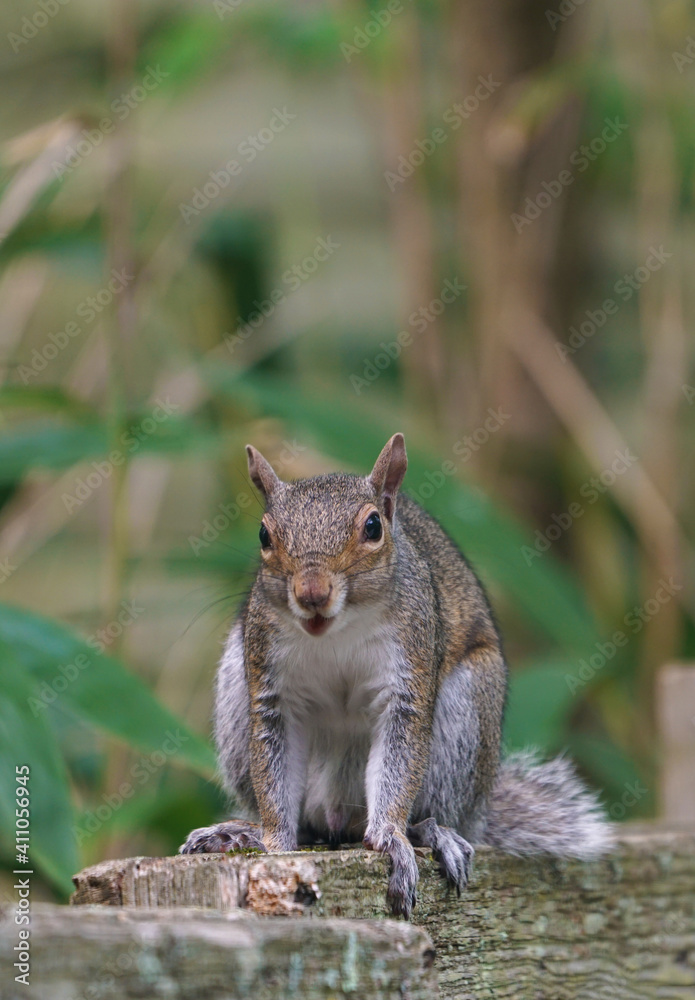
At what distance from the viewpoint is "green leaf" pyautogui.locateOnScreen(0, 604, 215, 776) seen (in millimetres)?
2145

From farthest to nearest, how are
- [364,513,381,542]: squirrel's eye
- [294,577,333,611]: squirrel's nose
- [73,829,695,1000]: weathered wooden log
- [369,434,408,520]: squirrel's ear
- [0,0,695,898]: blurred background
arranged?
[0,0,695,898]: blurred background, [369,434,408,520]: squirrel's ear, [364,513,381,542]: squirrel's eye, [294,577,333,611]: squirrel's nose, [73,829,695,1000]: weathered wooden log

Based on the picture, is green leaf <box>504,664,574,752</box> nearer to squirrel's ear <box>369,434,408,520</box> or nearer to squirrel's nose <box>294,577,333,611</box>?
squirrel's ear <box>369,434,408,520</box>

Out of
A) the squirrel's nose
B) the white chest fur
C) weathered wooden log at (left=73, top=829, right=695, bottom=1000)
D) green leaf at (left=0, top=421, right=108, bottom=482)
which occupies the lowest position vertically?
weathered wooden log at (left=73, top=829, right=695, bottom=1000)

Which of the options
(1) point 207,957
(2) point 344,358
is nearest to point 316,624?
(1) point 207,957

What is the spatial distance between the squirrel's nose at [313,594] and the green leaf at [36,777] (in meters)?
0.51

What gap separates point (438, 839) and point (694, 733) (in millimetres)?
971

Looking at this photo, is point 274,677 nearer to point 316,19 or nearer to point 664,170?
point 316,19

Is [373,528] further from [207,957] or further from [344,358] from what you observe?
[344,358]

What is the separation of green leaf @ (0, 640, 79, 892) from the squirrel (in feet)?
0.62

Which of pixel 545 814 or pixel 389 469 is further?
pixel 545 814

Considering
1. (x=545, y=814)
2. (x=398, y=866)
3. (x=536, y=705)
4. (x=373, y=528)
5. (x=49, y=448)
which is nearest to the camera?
(x=398, y=866)

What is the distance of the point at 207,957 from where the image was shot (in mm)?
1056

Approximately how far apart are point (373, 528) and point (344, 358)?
128 inches

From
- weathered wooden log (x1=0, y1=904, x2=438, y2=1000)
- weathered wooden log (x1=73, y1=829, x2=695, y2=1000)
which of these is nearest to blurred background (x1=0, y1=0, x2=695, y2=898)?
weathered wooden log (x1=73, y1=829, x2=695, y2=1000)
